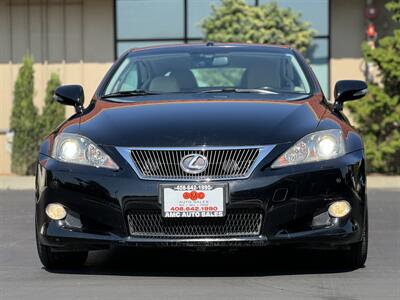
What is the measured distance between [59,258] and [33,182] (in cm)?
846

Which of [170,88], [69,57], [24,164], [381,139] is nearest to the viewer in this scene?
[170,88]

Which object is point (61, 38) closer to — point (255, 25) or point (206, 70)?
point (255, 25)

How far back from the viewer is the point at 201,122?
6605mm

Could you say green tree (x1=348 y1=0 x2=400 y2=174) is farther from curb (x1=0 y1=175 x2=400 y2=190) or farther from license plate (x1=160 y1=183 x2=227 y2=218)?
license plate (x1=160 y1=183 x2=227 y2=218)

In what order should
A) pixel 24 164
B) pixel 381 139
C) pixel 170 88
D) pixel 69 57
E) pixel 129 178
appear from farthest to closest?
pixel 69 57 < pixel 24 164 < pixel 381 139 < pixel 170 88 < pixel 129 178

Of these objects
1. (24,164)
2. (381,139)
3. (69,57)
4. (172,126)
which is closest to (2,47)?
(69,57)

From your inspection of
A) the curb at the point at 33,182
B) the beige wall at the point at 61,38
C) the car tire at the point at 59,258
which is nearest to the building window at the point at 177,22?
the beige wall at the point at 61,38

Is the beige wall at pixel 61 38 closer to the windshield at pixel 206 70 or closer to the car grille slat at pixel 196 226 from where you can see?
the windshield at pixel 206 70

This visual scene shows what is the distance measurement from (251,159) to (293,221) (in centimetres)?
45

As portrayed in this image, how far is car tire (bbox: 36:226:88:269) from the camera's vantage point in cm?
687

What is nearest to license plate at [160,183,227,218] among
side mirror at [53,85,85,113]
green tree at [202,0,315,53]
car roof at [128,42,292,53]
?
side mirror at [53,85,85,113]

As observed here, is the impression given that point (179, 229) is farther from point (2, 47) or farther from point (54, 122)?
point (2, 47)

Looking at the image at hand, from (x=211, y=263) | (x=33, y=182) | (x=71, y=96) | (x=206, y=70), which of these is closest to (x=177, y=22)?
(x=33, y=182)

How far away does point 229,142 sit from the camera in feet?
21.0
